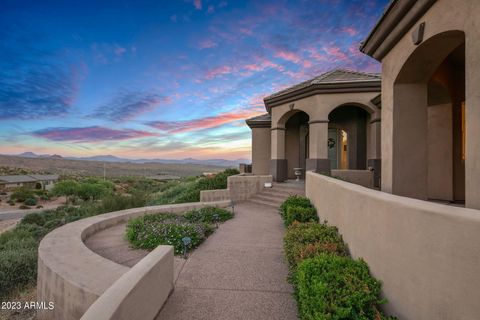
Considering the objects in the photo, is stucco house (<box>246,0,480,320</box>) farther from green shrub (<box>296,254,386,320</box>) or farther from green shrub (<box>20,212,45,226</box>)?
green shrub (<box>20,212,45,226</box>)

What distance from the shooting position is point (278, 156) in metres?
14.1

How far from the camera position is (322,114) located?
11.9 metres

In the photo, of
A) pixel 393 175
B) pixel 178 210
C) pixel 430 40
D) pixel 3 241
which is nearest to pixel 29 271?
pixel 178 210

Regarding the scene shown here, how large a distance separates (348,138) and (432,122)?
280 inches

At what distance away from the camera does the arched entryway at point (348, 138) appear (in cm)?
1369

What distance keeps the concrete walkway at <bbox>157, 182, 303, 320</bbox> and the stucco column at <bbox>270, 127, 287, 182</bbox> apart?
7230 mm

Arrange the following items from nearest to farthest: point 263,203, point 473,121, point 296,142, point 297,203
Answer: point 473,121 → point 297,203 → point 263,203 → point 296,142

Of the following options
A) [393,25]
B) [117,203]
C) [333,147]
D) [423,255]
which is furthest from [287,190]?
[423,255]

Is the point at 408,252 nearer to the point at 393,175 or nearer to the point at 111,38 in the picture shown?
the point at 393,175

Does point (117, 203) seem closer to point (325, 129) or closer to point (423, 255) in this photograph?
point (325, 129)

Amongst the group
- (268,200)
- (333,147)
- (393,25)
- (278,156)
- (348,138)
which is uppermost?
(393,25)

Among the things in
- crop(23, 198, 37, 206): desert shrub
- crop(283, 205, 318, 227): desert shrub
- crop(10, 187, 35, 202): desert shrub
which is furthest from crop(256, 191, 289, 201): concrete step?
crop(10, 187, 35, 202): desert shrub

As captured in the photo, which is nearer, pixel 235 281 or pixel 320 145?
pixel 235 281

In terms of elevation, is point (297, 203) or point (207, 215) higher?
point (297, 203)
